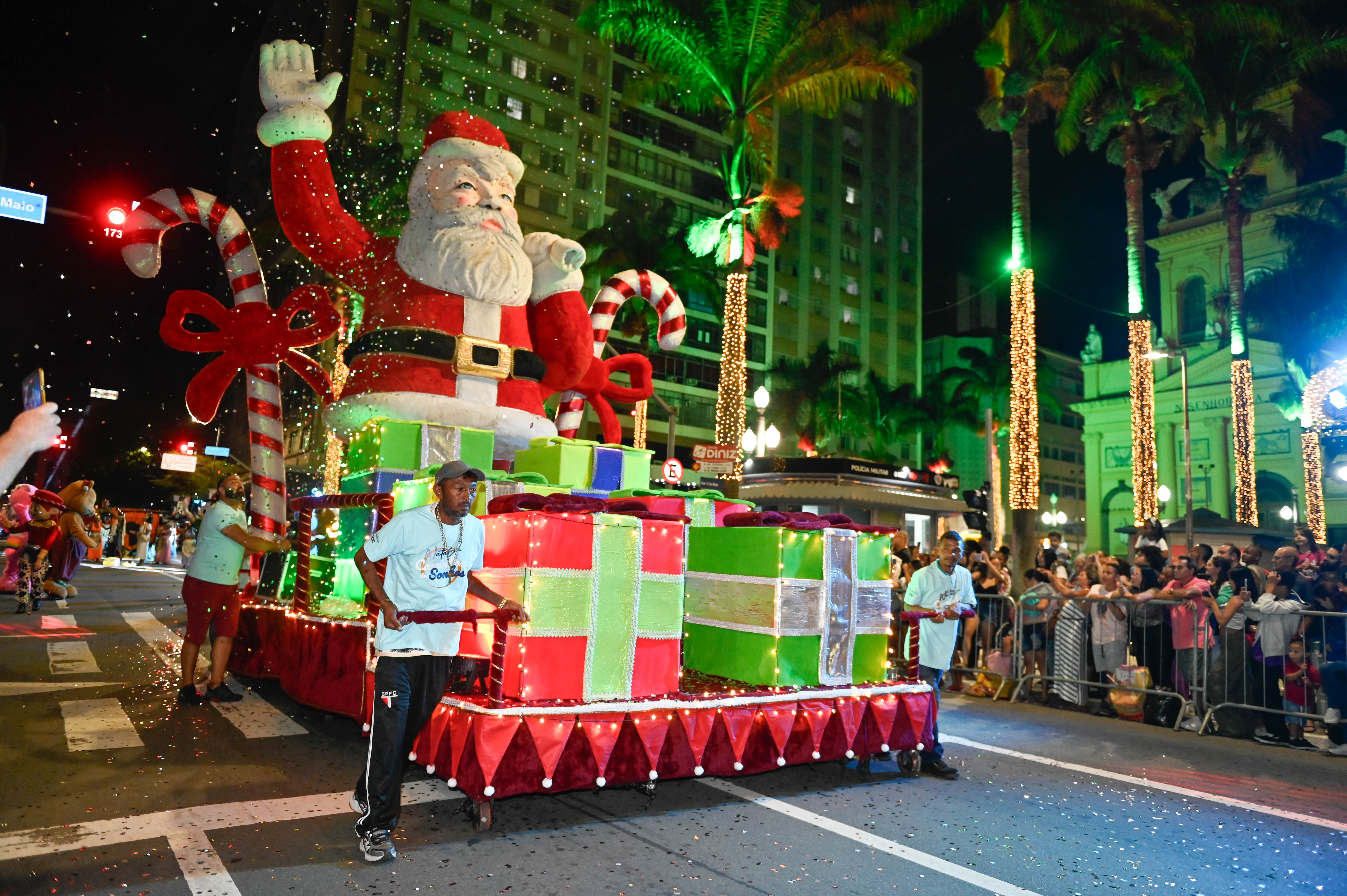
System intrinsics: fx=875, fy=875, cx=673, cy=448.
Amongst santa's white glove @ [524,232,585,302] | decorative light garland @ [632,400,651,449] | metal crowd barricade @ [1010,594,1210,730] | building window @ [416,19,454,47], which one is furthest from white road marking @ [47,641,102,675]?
building window @ [416,19,454,47]

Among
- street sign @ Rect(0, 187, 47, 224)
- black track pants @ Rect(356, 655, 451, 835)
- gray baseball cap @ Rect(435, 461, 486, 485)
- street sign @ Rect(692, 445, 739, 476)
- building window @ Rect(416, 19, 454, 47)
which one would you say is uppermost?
building window @ Rect(416, 19, 454, 47)

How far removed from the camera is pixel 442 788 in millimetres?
5711

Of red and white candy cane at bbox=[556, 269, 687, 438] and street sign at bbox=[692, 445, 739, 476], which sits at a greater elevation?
red and white candy cane at bbox=[556, 269, 687, 438]

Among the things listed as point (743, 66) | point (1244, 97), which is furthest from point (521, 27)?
point (743, 66)

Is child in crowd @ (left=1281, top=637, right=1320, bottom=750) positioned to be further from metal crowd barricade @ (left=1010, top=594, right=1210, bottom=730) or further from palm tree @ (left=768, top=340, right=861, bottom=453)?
palm tree @ (left=768, top=340, right=861, bottom=453)

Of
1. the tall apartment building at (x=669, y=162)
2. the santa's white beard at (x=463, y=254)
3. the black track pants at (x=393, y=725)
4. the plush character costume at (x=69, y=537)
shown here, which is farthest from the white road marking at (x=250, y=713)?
the tall apartment building at (x=669, y=162)

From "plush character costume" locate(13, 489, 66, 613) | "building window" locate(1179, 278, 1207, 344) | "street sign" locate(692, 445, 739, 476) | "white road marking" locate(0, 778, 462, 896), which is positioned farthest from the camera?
"building window" locate(1179, 278, 1207, 344)

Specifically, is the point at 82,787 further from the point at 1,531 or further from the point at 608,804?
the point at 1,531

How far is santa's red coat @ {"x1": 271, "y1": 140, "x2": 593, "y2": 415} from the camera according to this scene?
8398 mm

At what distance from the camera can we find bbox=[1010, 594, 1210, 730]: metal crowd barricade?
9.66 metres

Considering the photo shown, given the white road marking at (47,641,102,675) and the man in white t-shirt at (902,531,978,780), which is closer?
the man in white t-shirt at (902,531,978,780)

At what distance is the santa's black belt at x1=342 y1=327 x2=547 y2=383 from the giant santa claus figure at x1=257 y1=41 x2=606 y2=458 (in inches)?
0.5

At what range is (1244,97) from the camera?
2861 centimetres

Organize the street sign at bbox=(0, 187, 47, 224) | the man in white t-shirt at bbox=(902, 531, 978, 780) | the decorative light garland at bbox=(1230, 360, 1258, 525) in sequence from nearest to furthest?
the man in white t-shirt at bbox=(902, 531, 978, 780) → the street sign at bbox=(0, 187, 47, 224) → the decorative light garland at bbox=(1230, 360, 1258, 525)
